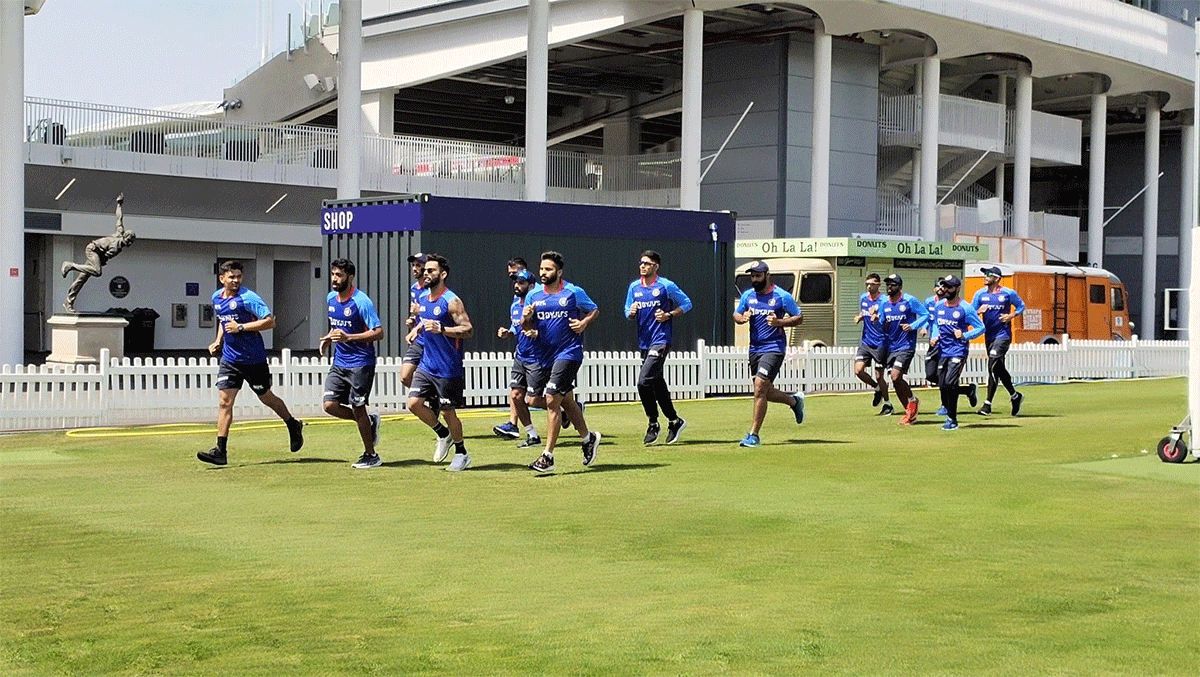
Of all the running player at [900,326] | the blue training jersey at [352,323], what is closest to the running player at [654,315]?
the blue training jersey at [352,323]

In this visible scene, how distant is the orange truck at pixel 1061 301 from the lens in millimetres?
34500

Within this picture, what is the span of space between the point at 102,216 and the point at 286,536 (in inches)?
1251

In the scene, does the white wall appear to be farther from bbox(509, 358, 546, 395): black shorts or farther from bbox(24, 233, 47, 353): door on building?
bbox(509, 358, 546, 395): black shorts

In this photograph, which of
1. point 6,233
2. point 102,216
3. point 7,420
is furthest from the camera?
point 102,216

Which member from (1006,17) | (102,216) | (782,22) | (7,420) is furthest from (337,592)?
(1006,17)

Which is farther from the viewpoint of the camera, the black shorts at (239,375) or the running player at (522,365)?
the running player at (522,365)

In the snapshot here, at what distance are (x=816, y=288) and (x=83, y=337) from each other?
13797mm

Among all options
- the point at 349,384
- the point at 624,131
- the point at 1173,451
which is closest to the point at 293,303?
the point at 624,131

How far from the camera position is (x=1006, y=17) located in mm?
45875

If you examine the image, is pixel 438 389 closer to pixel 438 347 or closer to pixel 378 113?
pixel 438 347

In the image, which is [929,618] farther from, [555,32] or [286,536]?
[555,32]

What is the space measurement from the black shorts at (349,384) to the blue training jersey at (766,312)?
4439 millimetres

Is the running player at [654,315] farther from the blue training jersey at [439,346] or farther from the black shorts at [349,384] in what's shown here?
the black shorts at [349,384]

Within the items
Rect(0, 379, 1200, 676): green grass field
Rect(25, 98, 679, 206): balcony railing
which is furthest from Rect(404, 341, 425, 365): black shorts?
Rect(25, 98, 679, 206): balcony railing
